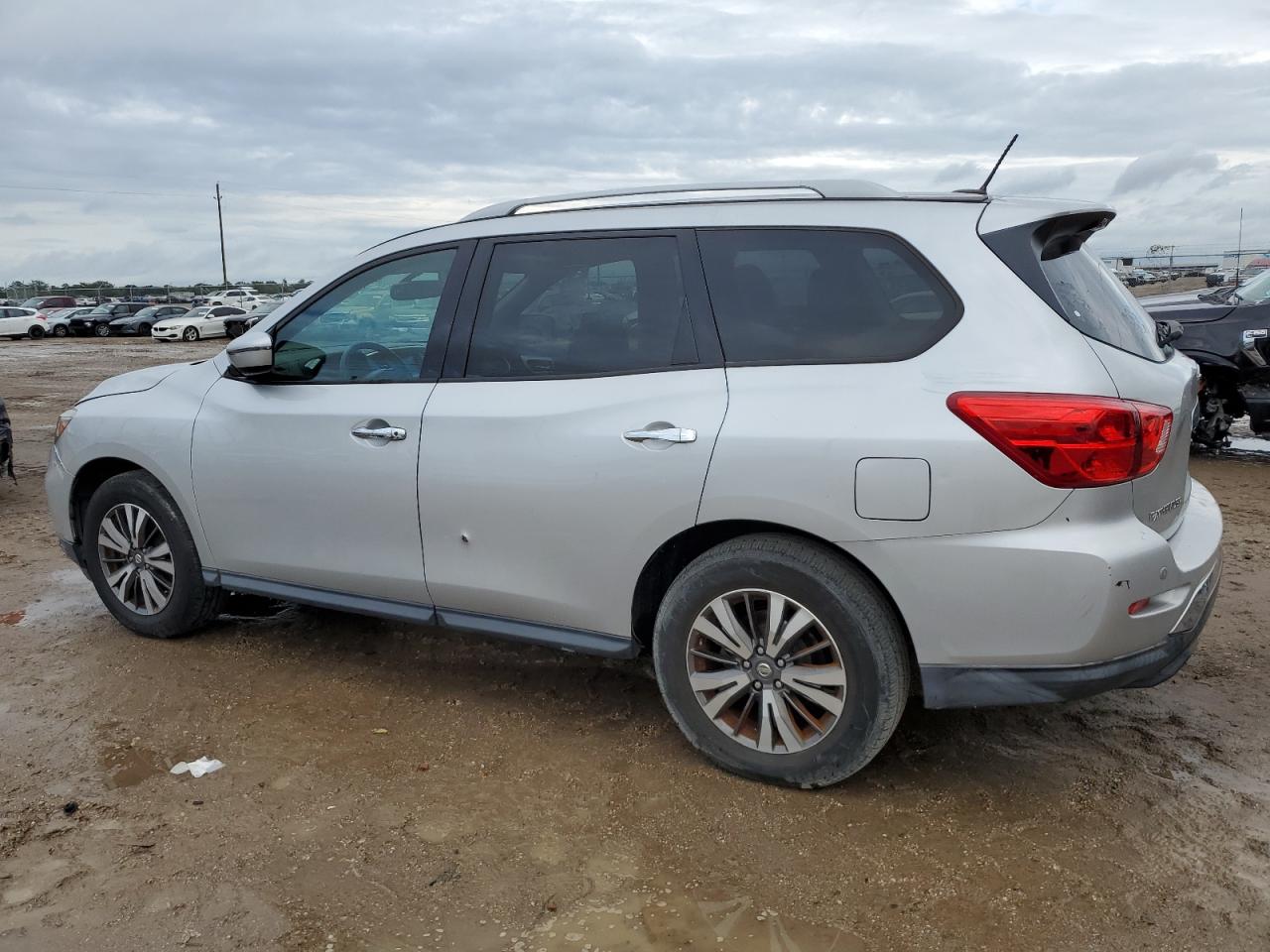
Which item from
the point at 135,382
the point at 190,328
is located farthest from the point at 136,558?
the point at 190,328

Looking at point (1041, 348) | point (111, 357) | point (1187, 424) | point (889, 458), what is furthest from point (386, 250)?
point (111, 357)

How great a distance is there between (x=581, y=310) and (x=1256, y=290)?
27.1ft

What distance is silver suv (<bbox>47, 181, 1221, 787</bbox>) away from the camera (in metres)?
3.08

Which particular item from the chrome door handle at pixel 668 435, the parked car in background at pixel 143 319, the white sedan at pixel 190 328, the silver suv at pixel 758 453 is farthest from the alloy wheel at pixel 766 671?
the parked car in background at pixel 143 319

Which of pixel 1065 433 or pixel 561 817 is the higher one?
pixel 1065 433

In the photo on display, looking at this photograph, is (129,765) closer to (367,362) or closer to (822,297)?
(367,362)

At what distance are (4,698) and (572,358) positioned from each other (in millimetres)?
2717

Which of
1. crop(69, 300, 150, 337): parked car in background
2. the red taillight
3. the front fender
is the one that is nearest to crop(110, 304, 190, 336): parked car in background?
crop(69, 300, 150, 337): parked car in background

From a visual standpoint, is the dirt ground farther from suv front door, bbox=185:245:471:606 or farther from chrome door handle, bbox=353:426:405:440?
chrome door handle, bbox=353:426:405:440

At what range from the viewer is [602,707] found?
4293 millimetres

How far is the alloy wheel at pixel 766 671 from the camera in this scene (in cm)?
336

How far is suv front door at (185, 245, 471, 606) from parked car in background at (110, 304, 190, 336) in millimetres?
40198

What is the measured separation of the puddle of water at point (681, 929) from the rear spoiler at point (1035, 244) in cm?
182

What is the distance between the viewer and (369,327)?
4305 millimetres
